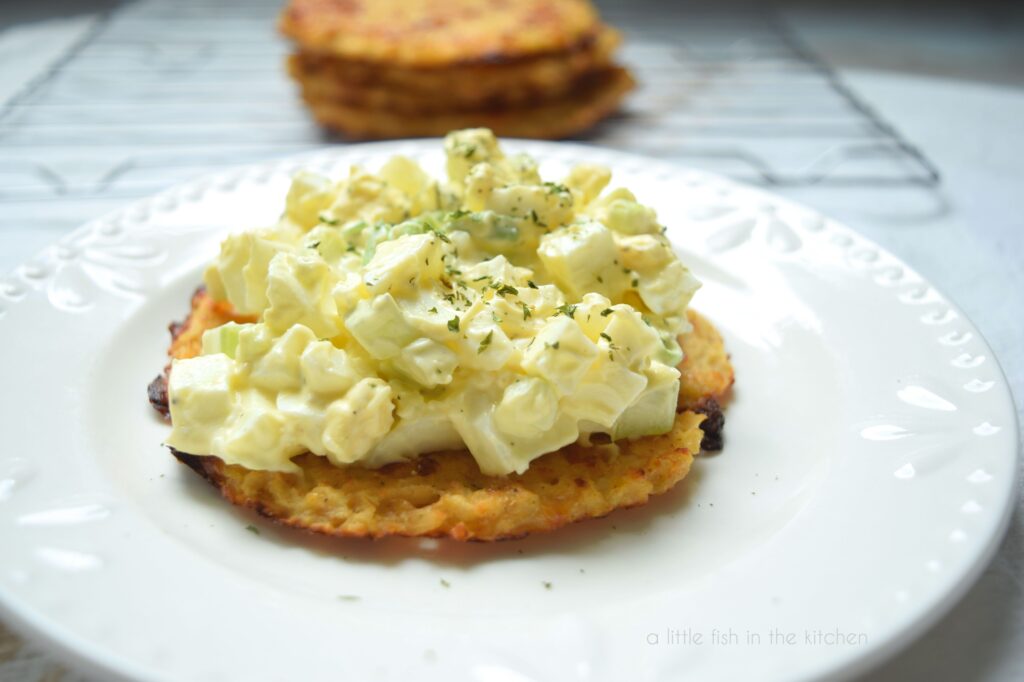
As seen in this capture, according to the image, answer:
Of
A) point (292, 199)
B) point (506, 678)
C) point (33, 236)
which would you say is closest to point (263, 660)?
point (506, 678)

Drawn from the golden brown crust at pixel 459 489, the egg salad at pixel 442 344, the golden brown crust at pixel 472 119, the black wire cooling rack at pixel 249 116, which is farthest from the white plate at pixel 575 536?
the golden brown crust at pixel 472 119

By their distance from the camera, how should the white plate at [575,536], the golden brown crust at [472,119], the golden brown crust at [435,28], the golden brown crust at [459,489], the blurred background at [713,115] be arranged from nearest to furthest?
the white plate at [575,536]
the golden brown crust at [459,489]
the blurred background at [713,115]
the golden brown crust at [435,28]
the golden brown crust at [472,119]

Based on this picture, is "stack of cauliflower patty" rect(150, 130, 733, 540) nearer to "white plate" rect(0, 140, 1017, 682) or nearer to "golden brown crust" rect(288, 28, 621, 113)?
"white plate" rect(0, 140, 1017, 682)

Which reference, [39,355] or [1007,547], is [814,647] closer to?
[1007,547]

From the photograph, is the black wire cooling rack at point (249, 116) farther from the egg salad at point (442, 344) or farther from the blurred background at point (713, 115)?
the egg salad at point (442, 344)

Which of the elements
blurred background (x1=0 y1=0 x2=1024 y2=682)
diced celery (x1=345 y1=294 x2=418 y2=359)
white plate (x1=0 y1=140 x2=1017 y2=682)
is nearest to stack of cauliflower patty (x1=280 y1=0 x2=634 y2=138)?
blurred background (x1=0 y1=0 x2=1024 y2=682)

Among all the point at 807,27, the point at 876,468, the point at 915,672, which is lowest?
the point at 807,27

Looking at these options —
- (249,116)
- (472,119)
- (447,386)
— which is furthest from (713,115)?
(447,386)

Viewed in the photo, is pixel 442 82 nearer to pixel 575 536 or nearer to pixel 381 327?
pixel 381 327
